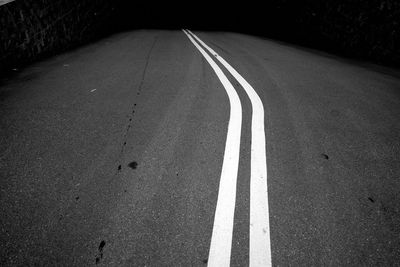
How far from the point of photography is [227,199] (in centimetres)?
239

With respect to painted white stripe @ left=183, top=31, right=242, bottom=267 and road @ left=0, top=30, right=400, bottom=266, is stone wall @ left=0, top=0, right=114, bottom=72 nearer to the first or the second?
road @ left=0, top=30, right=400, bottom=266

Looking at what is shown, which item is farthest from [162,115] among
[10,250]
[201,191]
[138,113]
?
[10,250]

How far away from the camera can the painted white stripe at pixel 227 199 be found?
1.90 meters

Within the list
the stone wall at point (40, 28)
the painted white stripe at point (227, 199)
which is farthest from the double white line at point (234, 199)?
the stone wall at point (40, 28)

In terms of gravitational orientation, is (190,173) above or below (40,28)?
below

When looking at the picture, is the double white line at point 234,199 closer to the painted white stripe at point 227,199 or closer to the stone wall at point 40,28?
the painted white stripe at point 227,199

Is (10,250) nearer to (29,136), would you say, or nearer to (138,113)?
(29,136)

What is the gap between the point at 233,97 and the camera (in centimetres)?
450

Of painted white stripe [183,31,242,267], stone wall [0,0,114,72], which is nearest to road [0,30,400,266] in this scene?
painted white stripe [183,31,242,267]

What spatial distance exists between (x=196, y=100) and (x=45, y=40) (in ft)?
19.2

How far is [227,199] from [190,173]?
1.90 feet

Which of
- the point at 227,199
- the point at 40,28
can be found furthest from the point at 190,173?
the point at 40,28

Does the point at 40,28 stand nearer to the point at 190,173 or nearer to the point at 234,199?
the point at 190,173

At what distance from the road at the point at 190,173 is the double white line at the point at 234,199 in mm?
15
